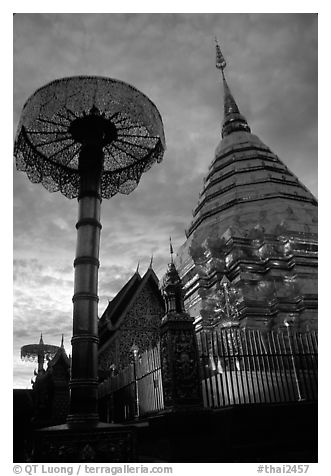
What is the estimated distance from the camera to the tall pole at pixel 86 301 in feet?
12.8

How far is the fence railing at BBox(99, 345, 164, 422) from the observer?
5773 millimetres

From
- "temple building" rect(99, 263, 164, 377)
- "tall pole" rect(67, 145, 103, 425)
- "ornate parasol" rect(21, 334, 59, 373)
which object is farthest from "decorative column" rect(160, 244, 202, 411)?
"ornate parasol" rect(21, 334, 59, 373)

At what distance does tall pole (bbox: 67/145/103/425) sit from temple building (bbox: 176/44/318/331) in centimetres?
682

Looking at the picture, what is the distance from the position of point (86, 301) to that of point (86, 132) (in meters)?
2.51

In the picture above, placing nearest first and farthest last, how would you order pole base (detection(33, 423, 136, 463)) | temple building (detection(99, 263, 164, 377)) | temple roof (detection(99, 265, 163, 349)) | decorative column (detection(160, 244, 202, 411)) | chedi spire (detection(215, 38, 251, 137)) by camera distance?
pole base (detection(33, 423, 136, 463)) < decorative column (detection(160, 244, 202, 411)) < temple building (detection(99, 263, 164, 377)) < temple roof (detection(99, 265, 163, 349)) < chedi spire (detection(215, 38, 251, 137))

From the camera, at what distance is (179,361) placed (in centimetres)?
498

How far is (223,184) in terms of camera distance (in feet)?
50.5

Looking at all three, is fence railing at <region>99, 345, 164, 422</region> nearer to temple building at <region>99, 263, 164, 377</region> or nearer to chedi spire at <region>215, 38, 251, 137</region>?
temple building at <region>99, 263, 164, 377</region>

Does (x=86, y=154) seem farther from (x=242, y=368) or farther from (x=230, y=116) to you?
(x=230, y=116)

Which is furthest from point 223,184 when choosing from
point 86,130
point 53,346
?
point 53,346

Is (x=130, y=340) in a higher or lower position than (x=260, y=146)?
lower

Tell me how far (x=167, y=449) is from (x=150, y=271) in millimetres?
10739

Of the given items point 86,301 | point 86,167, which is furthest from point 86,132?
point 86,301
